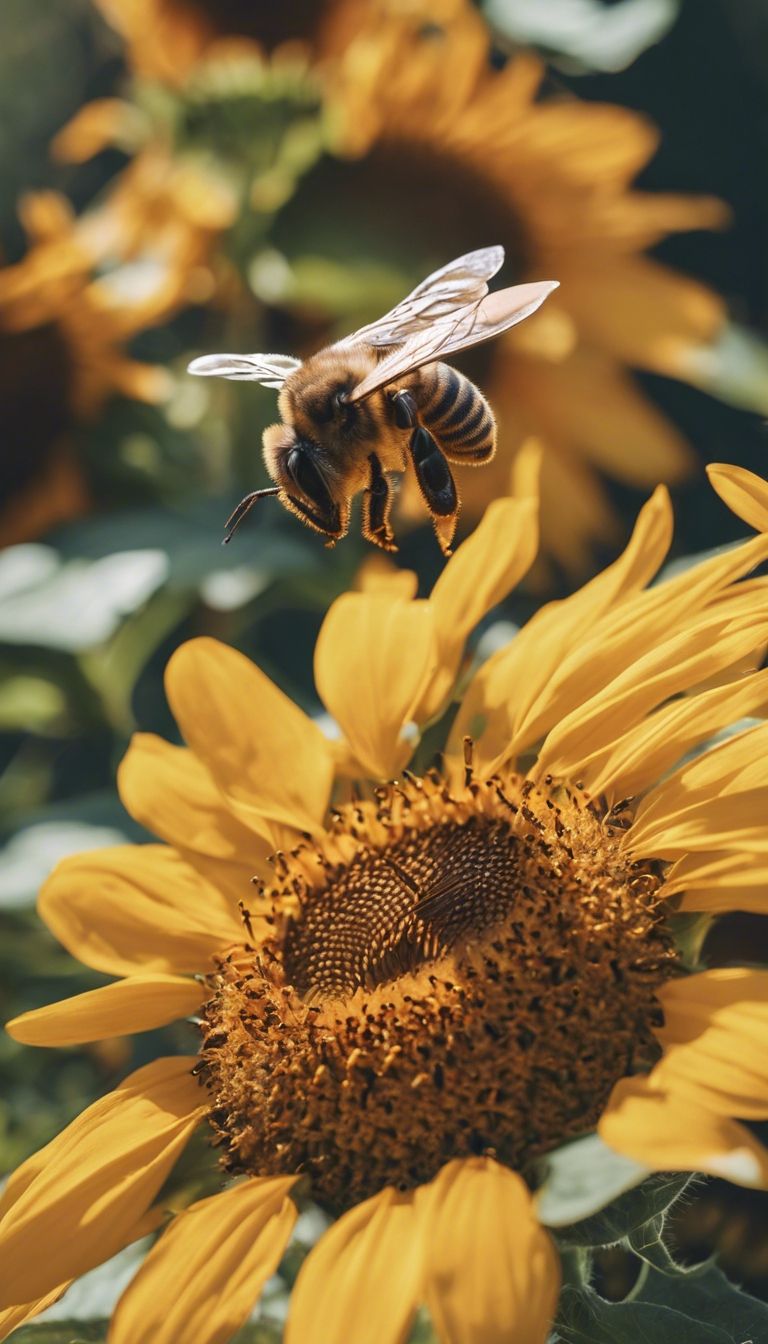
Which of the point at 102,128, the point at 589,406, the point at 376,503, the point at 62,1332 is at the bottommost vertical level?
the point at 589,406

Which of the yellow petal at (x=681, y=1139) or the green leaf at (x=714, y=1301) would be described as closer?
the yellow petal at (x=681, y=1139)

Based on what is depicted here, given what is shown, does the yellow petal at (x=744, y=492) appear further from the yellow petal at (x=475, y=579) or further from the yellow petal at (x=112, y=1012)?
the yellow petal at (x=112, y=1012)

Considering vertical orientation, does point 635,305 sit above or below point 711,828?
below

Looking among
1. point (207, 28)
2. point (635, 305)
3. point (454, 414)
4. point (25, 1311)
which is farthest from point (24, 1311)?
point (207, 28)

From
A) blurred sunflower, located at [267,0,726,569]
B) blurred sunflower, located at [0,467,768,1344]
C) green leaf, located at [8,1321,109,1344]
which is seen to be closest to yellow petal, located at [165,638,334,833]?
blurred sunflower, located at [0,467,768,1344]

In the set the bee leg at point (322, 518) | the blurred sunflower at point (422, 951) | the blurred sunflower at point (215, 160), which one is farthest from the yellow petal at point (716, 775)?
the blurred sunflower at point (215, 160)

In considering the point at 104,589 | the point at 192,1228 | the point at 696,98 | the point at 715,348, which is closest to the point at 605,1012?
the point at 192,1228

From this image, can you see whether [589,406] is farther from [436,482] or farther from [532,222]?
[436,482]
